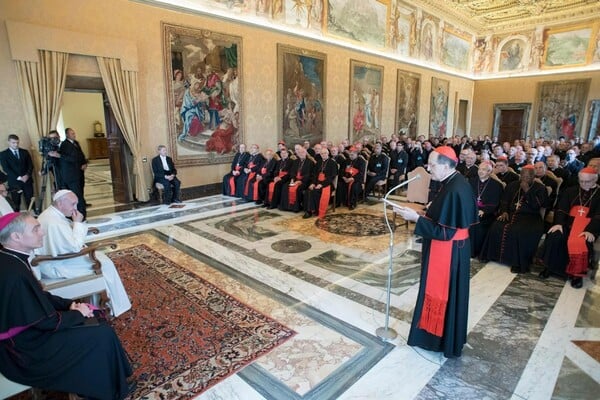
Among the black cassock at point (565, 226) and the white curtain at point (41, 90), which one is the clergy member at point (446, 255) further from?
the white curtain at point (41, 90)

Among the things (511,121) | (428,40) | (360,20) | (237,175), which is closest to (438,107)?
(428,40)

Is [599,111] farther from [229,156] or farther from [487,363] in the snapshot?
[487,363]

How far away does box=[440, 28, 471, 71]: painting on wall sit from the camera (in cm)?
1786

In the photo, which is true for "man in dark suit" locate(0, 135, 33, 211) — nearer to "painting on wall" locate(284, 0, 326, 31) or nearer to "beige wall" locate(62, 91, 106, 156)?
"painting on wall" locate(284, 0, 326, 31)

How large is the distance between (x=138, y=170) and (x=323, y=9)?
8.14m

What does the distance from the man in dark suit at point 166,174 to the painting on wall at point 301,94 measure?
3881 mm

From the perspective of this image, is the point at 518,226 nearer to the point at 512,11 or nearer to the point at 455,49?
the point at 455,49

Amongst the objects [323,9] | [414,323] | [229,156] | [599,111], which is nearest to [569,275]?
[414,323]

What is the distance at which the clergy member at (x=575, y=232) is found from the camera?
4.24 metres

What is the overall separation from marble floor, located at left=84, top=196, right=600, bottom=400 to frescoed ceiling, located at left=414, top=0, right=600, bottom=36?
1406 cm

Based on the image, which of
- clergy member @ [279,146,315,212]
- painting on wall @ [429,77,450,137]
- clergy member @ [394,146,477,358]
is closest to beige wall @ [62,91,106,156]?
clergy member @ [279,146,315,212]

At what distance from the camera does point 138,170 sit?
7.97m

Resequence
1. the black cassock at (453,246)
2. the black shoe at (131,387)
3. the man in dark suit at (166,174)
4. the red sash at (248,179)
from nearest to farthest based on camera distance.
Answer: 1. the black shoe at (131,387)
2. the black cassock at (453,246)
3. the man in dark suit at (166,174)
4. the red sash at (248,179)

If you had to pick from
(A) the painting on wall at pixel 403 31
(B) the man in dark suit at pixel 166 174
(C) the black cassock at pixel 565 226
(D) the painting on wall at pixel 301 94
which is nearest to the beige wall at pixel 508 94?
(A) the painting on wall at pixel 403 31
